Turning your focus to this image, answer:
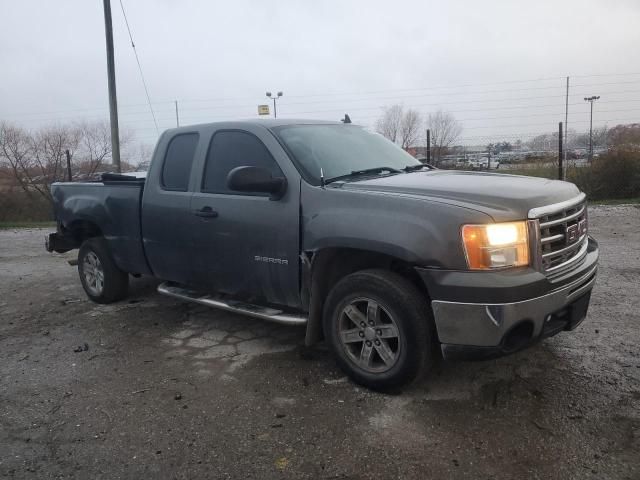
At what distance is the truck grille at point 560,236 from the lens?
3.28 meters

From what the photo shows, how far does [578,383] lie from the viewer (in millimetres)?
3637

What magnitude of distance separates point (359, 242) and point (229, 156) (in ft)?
5.53

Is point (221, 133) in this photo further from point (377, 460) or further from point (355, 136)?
point (377, 460)

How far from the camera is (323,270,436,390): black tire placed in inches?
131

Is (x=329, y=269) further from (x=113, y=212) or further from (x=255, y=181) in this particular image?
(x=113, y=212)

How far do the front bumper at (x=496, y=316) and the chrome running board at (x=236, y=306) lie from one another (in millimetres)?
1160

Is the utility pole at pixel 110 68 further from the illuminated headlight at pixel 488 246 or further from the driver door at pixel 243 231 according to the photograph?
the illuminated headlight at pixel 488 246

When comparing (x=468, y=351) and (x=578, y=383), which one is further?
(x=578, y=383)

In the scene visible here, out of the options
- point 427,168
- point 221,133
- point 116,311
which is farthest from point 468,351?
point 116,311

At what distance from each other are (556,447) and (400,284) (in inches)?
48.4

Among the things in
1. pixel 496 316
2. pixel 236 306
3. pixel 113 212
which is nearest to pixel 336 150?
pixel 236 306

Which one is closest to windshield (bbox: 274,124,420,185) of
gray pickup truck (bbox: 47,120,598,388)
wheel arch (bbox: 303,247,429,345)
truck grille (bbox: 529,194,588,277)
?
gray pickup truck (bbox: 47,120,598,388)

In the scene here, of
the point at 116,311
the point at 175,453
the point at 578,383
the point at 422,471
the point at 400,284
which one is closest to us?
the point at 422,471

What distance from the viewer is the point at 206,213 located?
4535mm
